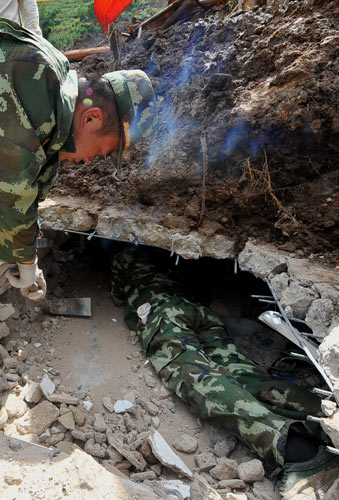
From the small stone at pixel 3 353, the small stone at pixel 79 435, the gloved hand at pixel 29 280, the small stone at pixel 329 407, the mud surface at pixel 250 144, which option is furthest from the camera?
the small stone at pixel 3 353

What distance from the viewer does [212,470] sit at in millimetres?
2129

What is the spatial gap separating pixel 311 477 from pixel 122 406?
47.9 inches

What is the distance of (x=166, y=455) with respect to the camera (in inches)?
84.4

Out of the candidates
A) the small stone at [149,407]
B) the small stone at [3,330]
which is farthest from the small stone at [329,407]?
the small stone at [3,330]

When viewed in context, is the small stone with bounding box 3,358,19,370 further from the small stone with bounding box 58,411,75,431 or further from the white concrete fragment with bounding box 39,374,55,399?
the small stone with bounding box 58,411,75,431

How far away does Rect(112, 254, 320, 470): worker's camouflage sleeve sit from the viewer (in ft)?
7.05

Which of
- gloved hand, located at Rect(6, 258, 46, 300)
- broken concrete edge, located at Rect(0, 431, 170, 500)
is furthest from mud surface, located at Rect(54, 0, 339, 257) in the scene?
broken concrete edge, located at Rect(0, 431, 170, 500)

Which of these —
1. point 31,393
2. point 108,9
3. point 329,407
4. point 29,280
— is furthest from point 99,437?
point 108,9

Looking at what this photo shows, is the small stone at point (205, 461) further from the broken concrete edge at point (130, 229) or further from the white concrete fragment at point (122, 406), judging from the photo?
the broken concrete edge at point (130, 229)

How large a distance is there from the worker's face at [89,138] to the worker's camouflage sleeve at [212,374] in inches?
58.3

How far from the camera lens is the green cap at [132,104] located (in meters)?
1.76

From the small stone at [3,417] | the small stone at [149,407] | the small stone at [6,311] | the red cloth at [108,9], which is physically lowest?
the small stone at [149,407]

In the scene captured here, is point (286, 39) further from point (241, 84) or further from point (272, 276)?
point (272, 276)

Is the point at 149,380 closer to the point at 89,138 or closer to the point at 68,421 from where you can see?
the point at 68,421
